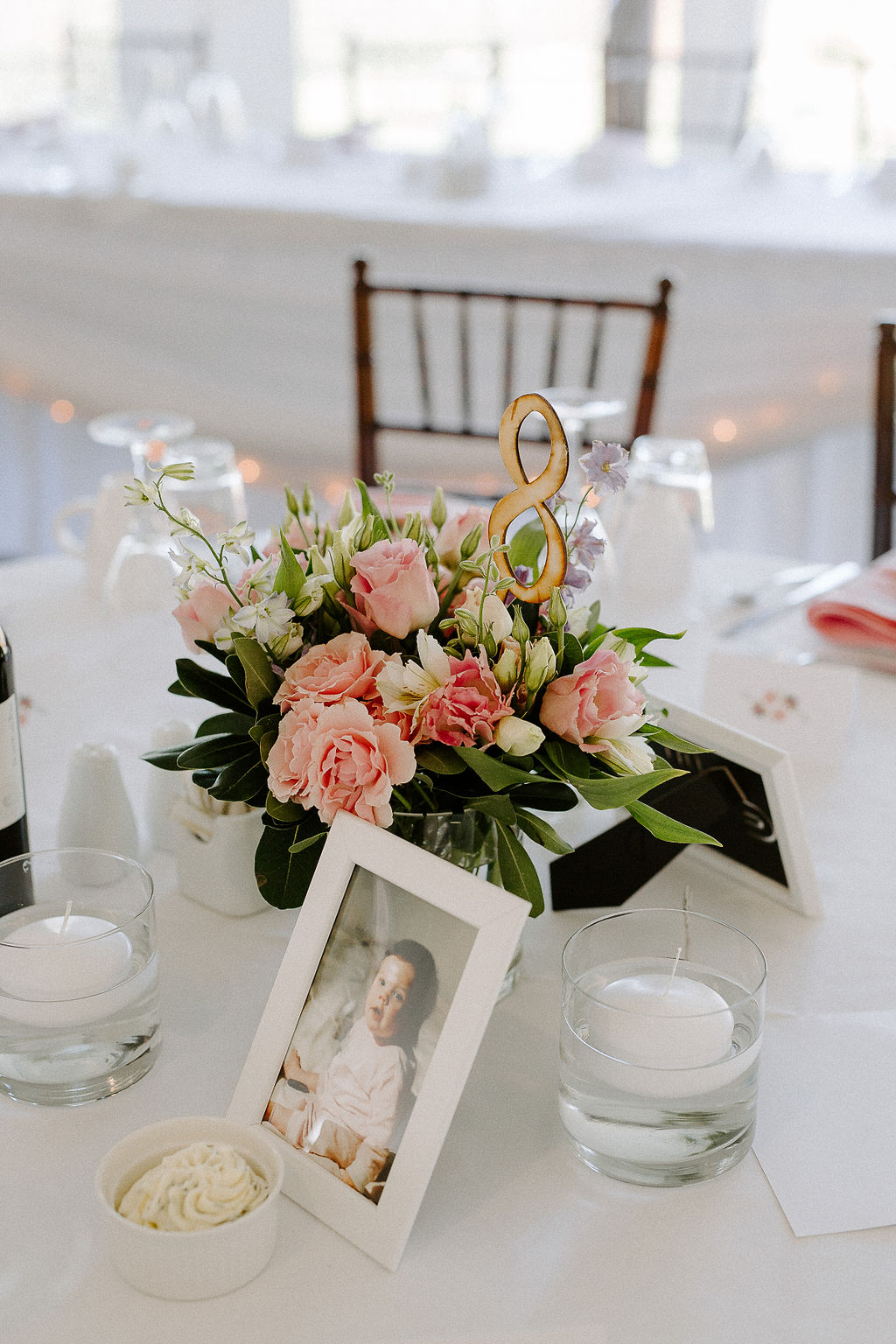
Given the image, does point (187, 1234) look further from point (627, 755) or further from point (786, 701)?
point (786, 701)

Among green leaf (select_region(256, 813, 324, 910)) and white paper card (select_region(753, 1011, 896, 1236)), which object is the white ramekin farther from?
white paper card (select_region(753, 1011, 896, 1236))

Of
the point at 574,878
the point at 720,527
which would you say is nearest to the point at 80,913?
the point at 574,878

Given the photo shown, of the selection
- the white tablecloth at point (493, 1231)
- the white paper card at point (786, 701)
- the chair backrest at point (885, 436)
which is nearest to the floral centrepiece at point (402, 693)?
the white tablecloth at point (493, 1231)

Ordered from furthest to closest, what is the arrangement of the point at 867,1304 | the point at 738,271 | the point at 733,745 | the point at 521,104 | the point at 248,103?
the point at 248,103 → the point at 521,104 → the point at 738,271 → the point at 733,745 → the point at 867,1304

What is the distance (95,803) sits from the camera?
2.62 ft

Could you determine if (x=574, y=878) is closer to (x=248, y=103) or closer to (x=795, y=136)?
(x=795, y=136)

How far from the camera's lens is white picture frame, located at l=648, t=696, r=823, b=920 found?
0.75m

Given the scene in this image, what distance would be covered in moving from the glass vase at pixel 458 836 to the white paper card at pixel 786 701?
16.6 inches

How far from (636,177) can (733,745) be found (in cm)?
242

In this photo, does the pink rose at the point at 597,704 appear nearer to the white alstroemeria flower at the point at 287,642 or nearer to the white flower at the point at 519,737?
the white flower at the point at 519,737

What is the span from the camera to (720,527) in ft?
9.18

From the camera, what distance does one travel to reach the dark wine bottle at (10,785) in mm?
649

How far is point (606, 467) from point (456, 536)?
125 mm

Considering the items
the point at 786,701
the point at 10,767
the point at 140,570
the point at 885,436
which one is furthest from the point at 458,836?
the point at 885,436
